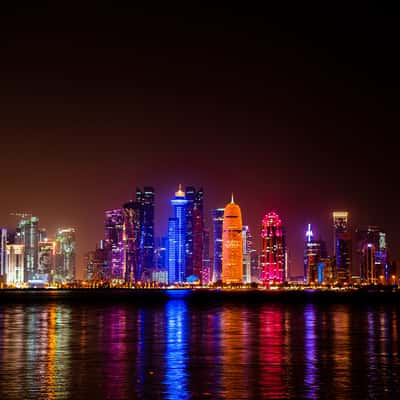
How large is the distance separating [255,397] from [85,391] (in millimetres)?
6238

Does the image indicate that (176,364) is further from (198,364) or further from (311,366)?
(311,366)

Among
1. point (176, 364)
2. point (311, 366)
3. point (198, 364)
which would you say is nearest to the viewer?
point (311, 366)

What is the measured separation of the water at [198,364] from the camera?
29.4 metres

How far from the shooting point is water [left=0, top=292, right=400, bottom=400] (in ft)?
96.4

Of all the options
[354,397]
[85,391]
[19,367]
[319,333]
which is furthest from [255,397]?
[319,333]

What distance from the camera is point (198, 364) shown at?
37938 mm

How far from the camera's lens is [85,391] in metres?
29.3

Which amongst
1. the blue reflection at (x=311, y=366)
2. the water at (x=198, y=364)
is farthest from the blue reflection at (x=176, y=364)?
the blue reflection at (x=311, y=366)

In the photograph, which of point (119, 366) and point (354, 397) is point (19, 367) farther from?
point (354, 397)

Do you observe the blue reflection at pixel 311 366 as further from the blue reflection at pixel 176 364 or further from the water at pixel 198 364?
the blue reflection at pixel 176 364

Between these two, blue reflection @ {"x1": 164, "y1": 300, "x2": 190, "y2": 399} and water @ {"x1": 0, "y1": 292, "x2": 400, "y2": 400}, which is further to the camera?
water @ {"x1": 0, "y1": 292, "x2": 400, "y2": 400}

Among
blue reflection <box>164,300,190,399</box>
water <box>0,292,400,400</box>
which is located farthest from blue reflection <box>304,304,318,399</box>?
blue reflection <box>164,300,190,399</box>

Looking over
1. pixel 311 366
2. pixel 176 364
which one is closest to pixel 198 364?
pixel 176 364

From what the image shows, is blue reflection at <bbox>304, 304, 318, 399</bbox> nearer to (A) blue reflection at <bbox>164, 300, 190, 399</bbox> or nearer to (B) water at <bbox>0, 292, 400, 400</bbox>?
(B) water at <bbox>0, 292, 400, 400</bbox>
